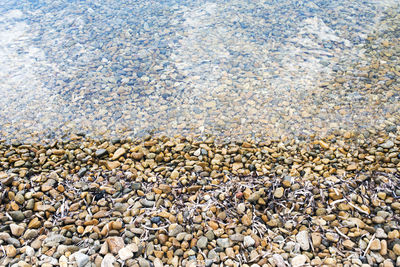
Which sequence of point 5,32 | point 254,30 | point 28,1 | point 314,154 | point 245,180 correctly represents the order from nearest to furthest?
point 245,180, point 314,154, point 254,30, point 5,32, point 28,1

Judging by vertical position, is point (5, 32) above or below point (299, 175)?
above

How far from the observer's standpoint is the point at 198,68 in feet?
17.2

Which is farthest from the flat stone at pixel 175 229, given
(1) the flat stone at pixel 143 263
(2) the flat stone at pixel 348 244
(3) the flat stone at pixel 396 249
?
(3) the flat stone at pixel 396 249

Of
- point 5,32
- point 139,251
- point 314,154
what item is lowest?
point 314,154

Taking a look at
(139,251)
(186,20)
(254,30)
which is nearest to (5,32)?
(186,20)

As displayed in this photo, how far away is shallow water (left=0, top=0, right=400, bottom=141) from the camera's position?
14.0 feet

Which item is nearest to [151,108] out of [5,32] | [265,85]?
[265,85]

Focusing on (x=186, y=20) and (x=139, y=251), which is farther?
(x=186, y=20)

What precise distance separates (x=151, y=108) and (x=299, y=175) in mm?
2333

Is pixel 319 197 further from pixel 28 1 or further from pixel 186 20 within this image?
pixel 28 1

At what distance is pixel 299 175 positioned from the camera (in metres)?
3.33

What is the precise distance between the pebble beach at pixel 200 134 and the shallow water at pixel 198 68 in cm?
3

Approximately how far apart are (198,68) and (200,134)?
1618 mm

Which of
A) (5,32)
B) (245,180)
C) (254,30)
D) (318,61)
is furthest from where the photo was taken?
(5,32)
